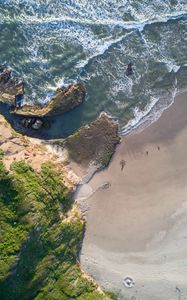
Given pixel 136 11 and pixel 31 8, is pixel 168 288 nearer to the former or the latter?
pixel 136 11

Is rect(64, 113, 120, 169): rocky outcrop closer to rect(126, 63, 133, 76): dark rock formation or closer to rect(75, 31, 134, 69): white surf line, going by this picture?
rect(126, 63, 133, 76): dark rock formation

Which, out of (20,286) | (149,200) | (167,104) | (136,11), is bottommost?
(20,286)

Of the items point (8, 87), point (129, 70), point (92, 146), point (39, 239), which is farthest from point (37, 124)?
point (39, 239)

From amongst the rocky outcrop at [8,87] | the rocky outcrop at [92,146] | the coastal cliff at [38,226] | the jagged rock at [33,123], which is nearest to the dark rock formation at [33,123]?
the jagged rock at [33,123]

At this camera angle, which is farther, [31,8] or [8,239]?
[31,8]

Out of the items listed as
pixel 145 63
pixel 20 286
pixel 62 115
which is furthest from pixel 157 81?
pixel 20 286

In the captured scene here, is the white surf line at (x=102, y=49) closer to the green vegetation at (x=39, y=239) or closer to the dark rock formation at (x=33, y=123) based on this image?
the dark rock formation at (x=33, y=123)

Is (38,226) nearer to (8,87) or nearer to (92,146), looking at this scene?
(92,146)
